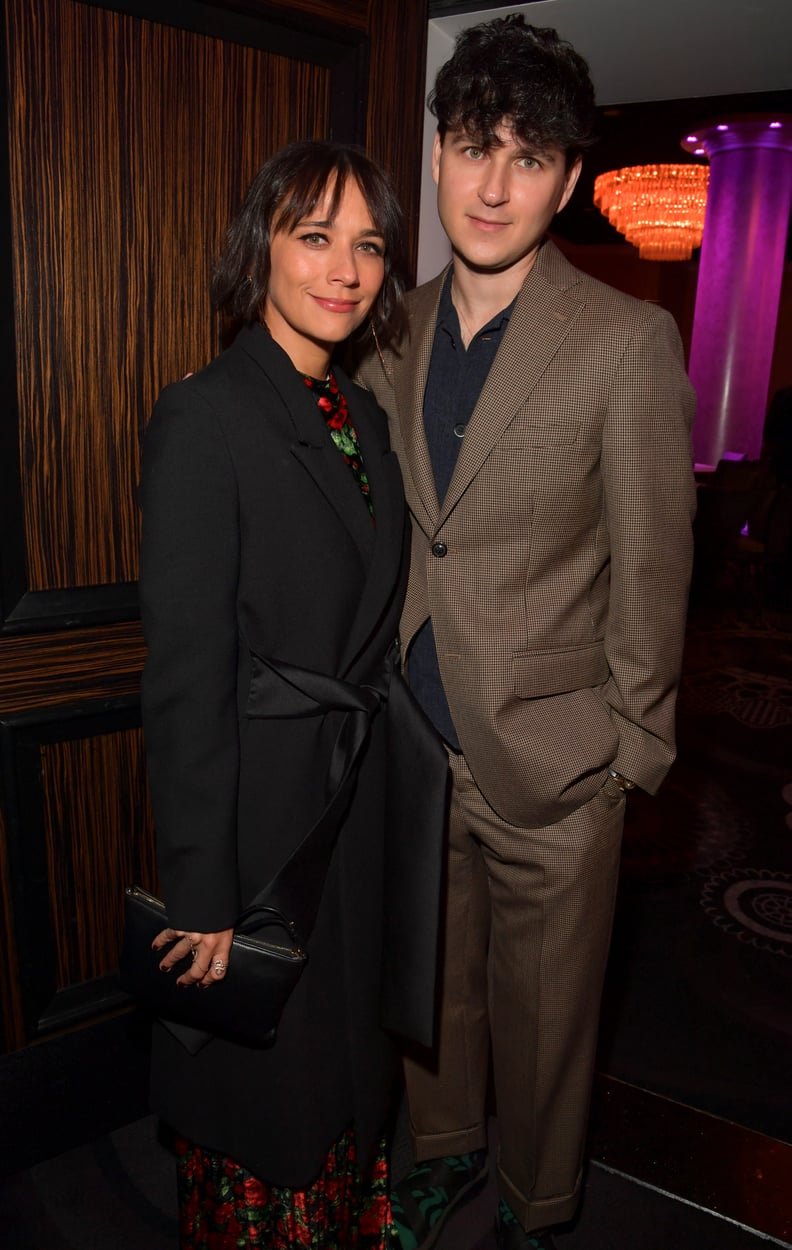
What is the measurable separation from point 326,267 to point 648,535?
2.16ft

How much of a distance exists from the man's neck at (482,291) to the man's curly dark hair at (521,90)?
0.20 meters

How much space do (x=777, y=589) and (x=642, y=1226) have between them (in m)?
6.90

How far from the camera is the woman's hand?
4.65 ft

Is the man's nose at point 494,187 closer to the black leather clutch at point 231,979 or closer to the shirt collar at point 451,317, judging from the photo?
the shirt collar at point 451,317

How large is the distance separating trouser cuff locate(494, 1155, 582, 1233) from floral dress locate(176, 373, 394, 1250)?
1.19 ft

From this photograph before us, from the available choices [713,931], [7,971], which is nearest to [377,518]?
[7,971]

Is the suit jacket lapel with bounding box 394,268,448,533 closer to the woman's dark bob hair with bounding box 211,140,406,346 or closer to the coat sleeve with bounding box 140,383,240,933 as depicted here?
the woman's dark bob hair with bounding box 211,140,406,346

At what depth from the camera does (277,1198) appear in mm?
1590

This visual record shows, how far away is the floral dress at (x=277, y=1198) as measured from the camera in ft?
5.16

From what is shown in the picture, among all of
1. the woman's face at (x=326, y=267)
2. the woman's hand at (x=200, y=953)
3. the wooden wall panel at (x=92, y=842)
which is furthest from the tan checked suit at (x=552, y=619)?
the wooden wall panel at (x=92, y=842)

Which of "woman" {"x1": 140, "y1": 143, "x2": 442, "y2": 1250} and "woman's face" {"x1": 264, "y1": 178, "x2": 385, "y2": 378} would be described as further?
"woman's face" {"x1": 264, "y1": 178, "x2": 385, "y2": 378}

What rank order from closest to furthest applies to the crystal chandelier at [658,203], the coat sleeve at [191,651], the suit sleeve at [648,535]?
1. the coat sleeve at [191,651]
2. the suit sleeve at [648,535]
3. the crystal chandelier at [658,203]

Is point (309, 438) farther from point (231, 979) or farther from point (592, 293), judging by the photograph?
point (231, 979)

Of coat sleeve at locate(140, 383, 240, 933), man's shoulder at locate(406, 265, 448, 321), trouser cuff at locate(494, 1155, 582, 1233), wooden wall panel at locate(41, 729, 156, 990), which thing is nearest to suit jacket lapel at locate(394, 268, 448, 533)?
man's shoulder at locate(406, 265, 448, 321)
